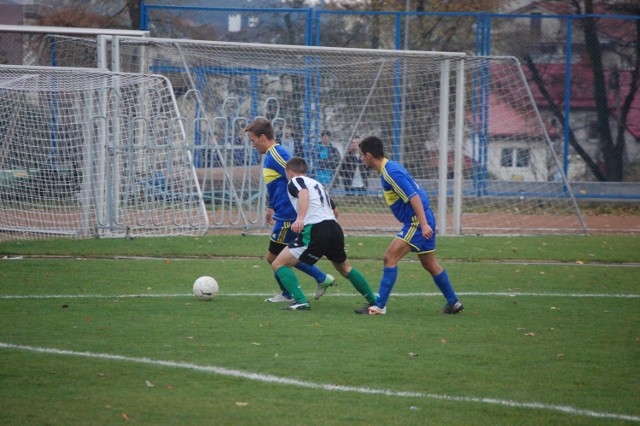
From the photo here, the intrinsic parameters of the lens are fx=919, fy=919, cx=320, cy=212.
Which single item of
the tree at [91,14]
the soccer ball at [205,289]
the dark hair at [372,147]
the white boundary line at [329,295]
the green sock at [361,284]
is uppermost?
the tree at [91,14]

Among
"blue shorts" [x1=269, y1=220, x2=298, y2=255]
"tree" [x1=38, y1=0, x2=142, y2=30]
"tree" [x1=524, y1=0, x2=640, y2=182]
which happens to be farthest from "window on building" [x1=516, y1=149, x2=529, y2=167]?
"tree" [x1=38, y1=0, x2=142, y2=30]

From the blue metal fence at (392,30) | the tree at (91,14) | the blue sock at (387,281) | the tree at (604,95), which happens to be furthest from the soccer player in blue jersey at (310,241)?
the tree at (91,14)

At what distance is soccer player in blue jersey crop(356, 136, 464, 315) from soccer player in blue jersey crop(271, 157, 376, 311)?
0.86ft

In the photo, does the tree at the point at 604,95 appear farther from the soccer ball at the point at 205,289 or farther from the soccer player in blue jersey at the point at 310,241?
the soccer ball at the point at 205,289

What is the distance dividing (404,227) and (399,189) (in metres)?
0.36

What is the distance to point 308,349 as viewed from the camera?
21.8ft

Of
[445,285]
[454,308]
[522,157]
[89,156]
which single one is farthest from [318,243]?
[522,157]

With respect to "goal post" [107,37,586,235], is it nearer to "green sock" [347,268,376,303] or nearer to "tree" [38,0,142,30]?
"tree" [38,0,142,30]

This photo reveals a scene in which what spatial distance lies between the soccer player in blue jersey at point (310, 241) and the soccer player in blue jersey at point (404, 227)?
0.86 ft

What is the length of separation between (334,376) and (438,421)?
3.48 ft

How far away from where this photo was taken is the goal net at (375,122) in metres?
15.4

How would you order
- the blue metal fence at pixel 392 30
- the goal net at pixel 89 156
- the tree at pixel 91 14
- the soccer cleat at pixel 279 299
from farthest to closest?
1. the tree at pixel 91 14
2. the blue metal fence at pixel 392 30
3. the goal net at pixel 89 156
4. the soccer cleat at pixel 279 299

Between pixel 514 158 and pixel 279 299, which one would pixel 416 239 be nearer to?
pixel 279 299

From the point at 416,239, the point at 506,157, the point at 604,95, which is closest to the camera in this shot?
the point at 416,239
